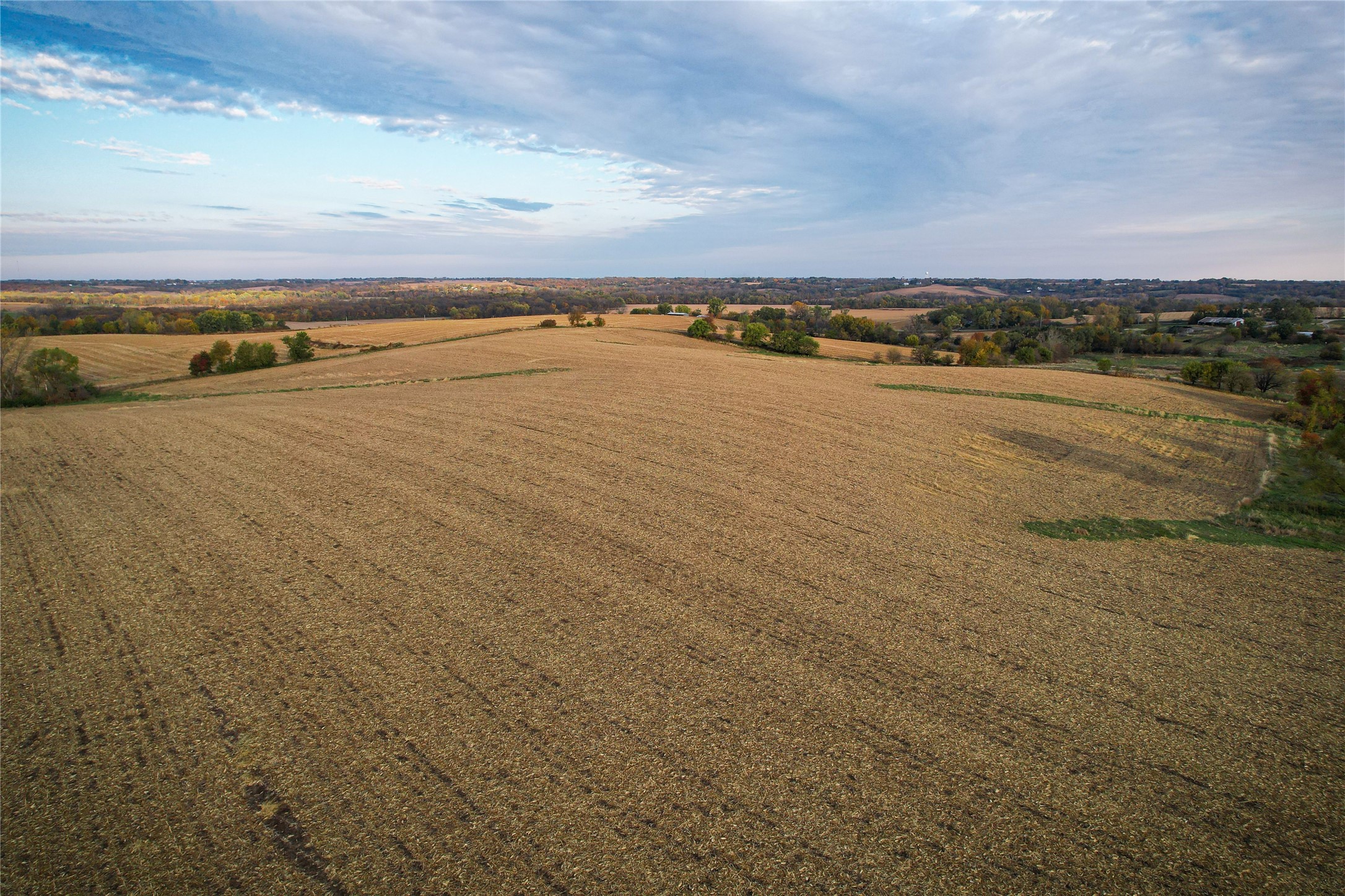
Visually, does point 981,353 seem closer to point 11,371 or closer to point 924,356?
point 924,356

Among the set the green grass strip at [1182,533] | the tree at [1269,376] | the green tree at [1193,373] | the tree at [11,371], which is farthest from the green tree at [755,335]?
the tree at [11,371]

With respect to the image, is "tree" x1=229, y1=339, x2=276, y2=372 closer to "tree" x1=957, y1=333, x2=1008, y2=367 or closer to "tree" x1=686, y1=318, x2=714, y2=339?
"tree" x1=686, y1=318, x2=714, y2=339

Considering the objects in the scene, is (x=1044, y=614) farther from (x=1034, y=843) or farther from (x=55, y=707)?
(x=55, y=707)

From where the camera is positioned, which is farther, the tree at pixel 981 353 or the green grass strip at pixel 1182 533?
the tree at pixel 981 353

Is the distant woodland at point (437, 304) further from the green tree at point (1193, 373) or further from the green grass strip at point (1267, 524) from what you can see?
the green grass strip at point (1267, 524)

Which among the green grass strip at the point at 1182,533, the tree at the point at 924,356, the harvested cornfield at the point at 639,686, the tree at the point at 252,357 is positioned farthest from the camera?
the tree at the point at 924,356

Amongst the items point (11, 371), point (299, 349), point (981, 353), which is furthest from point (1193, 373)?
point (11, 371)

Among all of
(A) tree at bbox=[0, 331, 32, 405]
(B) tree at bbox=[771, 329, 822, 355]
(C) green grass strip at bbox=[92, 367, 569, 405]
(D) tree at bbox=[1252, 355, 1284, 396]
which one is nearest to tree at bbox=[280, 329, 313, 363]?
(C) green grass strip at bbox=[92, 367, 569, 405]

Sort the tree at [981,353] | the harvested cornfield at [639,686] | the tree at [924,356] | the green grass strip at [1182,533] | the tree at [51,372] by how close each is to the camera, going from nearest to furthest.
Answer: the harvested cornfield at [639,686] < the green grass strip at [1182,533] < the tree at [51,372] < the tree at [924,356] < the tree at [981,353]
